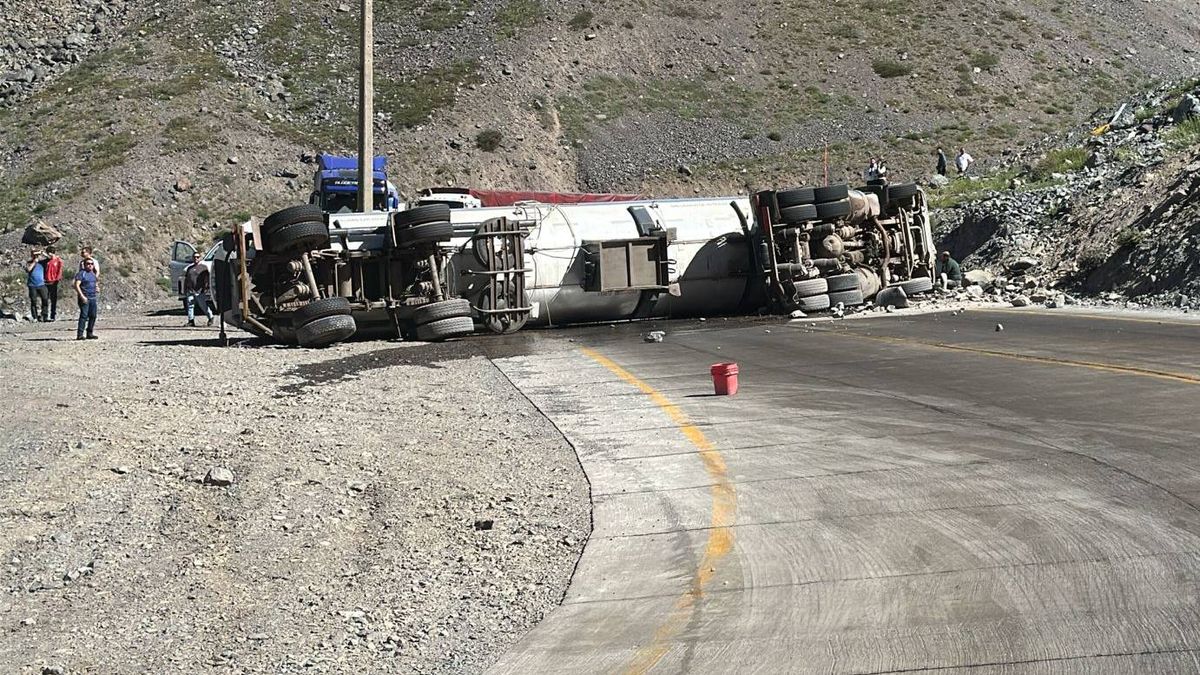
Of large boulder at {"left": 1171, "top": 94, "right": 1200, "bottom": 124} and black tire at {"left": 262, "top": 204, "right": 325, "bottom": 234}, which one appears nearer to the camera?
black tire at {"left": 262, "top": 204, "right": 325, "bottom": 234}

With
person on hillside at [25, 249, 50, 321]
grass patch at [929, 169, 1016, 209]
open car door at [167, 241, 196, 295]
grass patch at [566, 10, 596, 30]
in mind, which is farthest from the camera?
grass patch at [566, 10, 596, 30]

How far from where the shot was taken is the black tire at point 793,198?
80.0 feet

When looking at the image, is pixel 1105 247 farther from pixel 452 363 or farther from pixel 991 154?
pixel 991 154

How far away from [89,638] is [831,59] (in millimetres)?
68606

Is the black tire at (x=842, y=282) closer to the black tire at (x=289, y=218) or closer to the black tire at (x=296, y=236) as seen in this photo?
the black tire at (x=296, y=236)

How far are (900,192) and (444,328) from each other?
911 cm

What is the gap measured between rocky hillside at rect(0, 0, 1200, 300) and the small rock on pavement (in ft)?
119

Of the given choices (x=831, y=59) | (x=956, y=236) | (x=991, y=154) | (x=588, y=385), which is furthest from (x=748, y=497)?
(x=831, y=59)

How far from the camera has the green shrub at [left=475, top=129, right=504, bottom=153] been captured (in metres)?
58.7

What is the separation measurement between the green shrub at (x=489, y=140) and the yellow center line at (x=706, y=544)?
45.9m

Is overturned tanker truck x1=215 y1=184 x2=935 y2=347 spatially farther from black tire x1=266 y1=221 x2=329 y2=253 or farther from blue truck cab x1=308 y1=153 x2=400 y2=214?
blue truck cab x1=308 y1=153 x2=400 y2=214

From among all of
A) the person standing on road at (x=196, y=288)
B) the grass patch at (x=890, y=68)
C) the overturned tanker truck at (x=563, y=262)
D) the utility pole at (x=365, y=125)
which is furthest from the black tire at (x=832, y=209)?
the grass patch at (x=890, y=68)

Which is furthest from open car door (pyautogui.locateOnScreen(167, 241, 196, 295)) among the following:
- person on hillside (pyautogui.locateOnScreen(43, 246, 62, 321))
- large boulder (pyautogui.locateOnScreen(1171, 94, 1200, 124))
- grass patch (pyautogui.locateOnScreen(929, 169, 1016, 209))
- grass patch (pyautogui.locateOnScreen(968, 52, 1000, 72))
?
grass patch (pyautogui.locateOnScreen(968, 52, 1000, 72))

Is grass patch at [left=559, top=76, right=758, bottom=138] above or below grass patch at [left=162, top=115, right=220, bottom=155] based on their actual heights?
above
